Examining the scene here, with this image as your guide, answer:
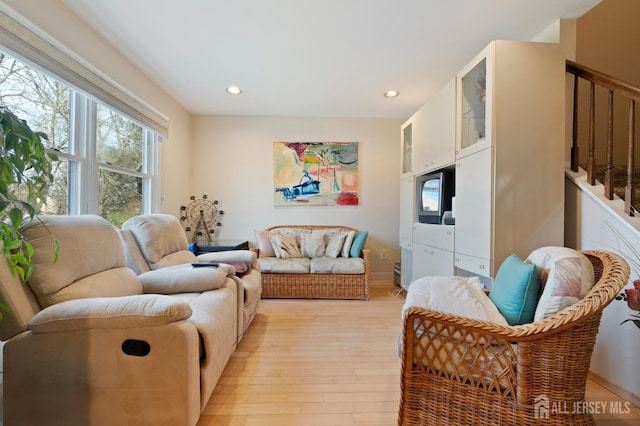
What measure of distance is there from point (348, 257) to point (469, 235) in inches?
65.1

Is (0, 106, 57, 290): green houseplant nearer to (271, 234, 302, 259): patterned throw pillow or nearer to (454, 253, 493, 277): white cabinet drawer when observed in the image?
(454, 253, 493, 277): white cabinet drawer

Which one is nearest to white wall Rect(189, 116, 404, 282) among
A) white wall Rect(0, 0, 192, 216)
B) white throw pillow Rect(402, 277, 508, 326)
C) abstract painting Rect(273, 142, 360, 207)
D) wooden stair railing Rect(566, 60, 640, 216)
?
abstract painting Rect(273, 142, 360, 207)

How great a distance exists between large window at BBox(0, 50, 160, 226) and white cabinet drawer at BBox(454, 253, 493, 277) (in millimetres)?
2980

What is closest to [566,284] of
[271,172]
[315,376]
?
[315,376]

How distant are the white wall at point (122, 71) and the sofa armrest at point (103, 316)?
1.64 metres

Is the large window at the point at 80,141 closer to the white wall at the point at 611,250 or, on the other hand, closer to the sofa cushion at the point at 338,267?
the sofa cushion at the point at 338,267

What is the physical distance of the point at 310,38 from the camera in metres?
2.09

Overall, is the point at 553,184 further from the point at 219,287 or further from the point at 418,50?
the point at 219,287

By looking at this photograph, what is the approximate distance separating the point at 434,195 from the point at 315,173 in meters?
1.74

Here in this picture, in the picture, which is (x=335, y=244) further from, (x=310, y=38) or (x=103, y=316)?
(x=103, y=316)

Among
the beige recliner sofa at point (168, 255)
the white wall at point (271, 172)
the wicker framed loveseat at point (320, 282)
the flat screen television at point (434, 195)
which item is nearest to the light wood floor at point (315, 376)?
the beige recliner sofa at point (168, 255)

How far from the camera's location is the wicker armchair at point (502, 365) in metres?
0.98

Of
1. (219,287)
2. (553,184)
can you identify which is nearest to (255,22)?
(219,287)

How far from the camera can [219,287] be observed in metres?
1.84
